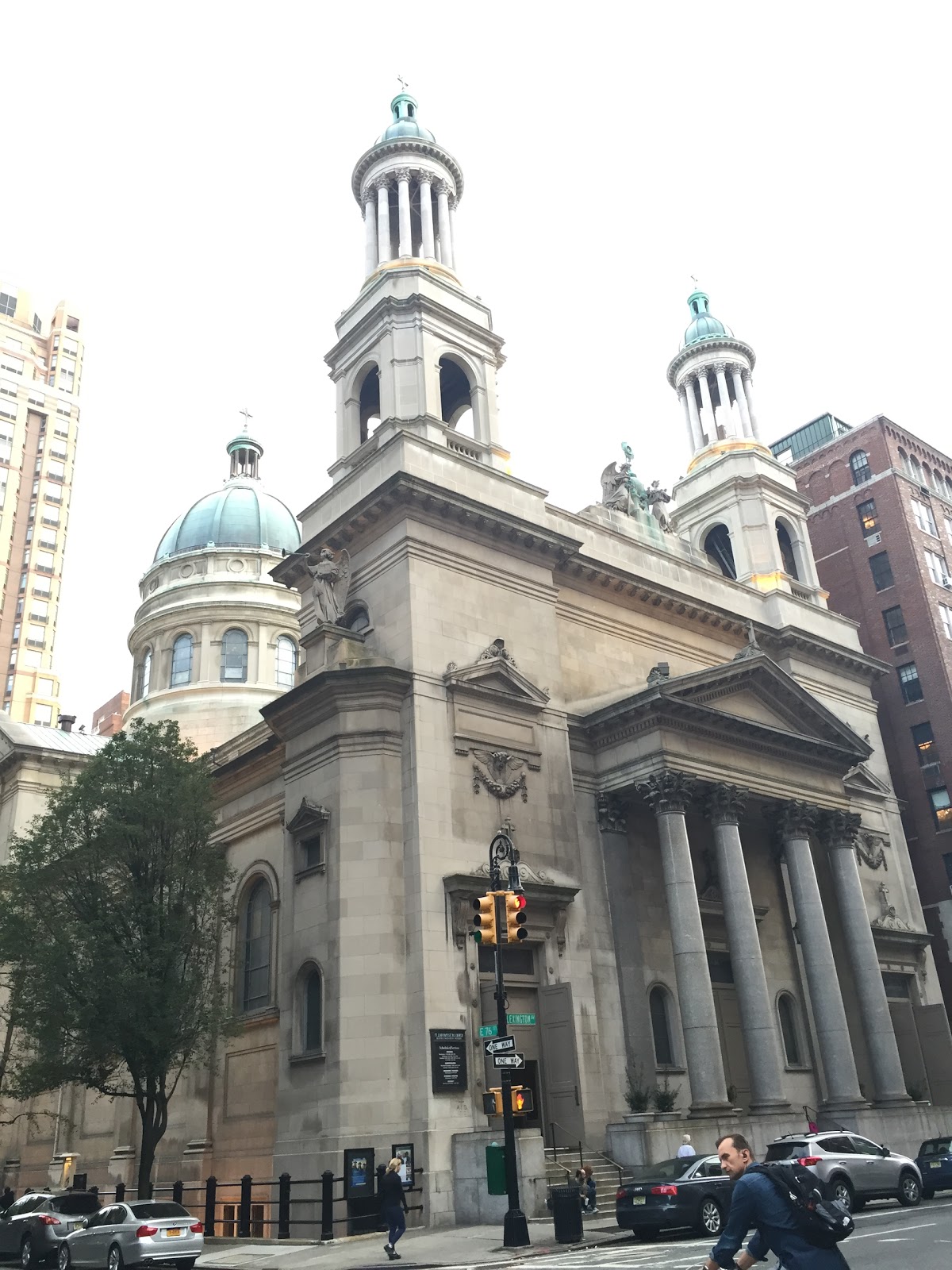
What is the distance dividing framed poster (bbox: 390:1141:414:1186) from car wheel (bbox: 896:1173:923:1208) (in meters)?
9.92

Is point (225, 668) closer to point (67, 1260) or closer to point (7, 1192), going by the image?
point (7, 1192)

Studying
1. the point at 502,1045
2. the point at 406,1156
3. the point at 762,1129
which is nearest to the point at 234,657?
the point at 406,1156

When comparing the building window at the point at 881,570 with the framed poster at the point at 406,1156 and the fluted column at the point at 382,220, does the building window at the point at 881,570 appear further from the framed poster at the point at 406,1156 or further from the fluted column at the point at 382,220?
the framed poster at the point at 406,1156

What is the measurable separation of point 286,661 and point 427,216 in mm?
26317

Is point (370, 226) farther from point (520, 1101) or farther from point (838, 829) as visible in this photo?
point (520, 1101)

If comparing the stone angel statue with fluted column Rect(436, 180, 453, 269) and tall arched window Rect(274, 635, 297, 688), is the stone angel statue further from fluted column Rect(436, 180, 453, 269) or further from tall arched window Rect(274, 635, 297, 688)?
tall arched window Rect(274, 635, 297, 688)

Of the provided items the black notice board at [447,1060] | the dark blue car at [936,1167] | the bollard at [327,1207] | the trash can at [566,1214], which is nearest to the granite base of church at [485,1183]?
the black notice board at [447,1060]

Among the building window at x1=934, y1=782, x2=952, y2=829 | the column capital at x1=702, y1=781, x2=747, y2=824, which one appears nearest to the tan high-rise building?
the building window at x1=934, y1=782, x2=952, y2=829

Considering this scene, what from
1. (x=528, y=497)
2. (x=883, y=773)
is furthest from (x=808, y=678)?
(x=528, y=497)

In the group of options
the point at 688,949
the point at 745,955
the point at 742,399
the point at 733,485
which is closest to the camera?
the point at 688,949

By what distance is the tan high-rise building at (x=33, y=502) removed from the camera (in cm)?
10200

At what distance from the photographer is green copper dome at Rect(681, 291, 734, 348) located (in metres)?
53.1

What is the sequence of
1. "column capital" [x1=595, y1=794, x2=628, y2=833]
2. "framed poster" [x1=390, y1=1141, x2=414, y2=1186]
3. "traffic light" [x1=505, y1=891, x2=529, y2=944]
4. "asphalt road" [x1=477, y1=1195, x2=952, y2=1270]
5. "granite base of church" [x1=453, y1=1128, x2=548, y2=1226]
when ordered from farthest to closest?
"column capital" [x1=595, y1=794, x2=628, y2=833], "framed poster" [x1=390, y1=1141, x2=414, y2=1186], "granite base of church" [x1=453, y1=1128, x2=548, y2=1226], "traffic light" [x1=505, y1=891, x2=529, y2=944], "asphalt road" [x1=477, y1=1195, x2=952, y2=1270]

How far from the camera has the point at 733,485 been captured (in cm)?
4825
